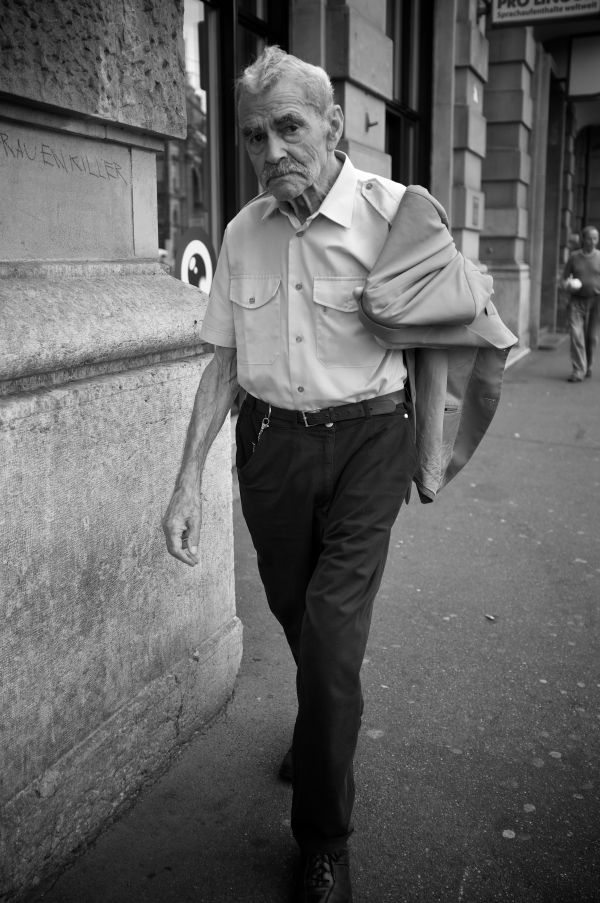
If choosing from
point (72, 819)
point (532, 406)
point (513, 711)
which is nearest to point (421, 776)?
point (513, 711)

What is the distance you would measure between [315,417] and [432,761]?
1.35 meters

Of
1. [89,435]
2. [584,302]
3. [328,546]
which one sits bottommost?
[328,546]

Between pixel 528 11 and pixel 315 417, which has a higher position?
pixel 528 11

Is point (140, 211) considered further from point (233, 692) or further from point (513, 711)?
point (513, 711)

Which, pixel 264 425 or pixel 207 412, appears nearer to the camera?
pixel 264 425

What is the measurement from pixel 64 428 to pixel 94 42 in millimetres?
1150

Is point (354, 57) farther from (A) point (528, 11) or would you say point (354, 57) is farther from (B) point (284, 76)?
(B) point (284, 76)

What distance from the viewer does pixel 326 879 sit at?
7.64ft

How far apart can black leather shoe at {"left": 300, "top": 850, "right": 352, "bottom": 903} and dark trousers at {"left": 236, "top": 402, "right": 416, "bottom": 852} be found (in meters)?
0.04

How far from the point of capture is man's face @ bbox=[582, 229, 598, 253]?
12.3 meters

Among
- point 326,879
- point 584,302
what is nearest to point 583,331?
point 584,302

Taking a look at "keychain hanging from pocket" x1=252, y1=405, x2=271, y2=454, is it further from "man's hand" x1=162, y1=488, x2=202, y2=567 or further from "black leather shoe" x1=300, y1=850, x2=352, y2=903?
"black leather shoe" x1=300, y1=850, x2=352, y2=903

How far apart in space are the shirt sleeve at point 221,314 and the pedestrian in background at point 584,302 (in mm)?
9788

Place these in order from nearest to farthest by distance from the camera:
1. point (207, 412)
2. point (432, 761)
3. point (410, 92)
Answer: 1. point (207, 412)
2. point (432, 761)
3. point (410, 92)
